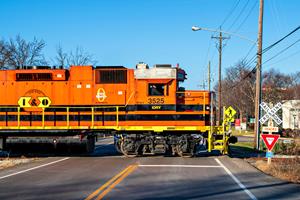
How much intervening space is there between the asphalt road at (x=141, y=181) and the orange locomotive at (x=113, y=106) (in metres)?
2.51

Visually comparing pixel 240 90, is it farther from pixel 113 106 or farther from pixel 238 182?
pixel 238 182

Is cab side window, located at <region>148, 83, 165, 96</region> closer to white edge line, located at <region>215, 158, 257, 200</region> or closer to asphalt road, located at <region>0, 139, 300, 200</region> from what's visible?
asphalt road, located at <region>0, 139, 300, 200</region>

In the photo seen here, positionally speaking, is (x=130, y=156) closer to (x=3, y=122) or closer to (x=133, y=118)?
(x=133, y=118)

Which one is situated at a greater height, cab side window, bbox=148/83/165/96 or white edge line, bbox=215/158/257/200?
cab side window, bbox=148/83/165/96

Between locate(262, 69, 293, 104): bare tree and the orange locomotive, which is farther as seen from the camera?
locate(262, 69, 293, 104): bare tree

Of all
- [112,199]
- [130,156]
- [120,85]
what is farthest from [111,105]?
[112,199]

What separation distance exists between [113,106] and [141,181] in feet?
27.3

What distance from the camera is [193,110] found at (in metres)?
20.2

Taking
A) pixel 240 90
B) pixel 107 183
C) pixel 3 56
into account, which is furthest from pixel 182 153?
pixel 240 90

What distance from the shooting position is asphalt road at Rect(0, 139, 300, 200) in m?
10.5

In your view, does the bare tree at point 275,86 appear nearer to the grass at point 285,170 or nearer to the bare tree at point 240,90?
the bare tree at point 240,90

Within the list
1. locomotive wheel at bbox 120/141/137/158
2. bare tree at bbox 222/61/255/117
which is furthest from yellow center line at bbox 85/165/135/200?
bare tree at bbox 222/61/255/117

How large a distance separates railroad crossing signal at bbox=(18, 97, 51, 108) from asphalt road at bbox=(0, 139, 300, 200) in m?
4.07

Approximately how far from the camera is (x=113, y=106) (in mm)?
20500
